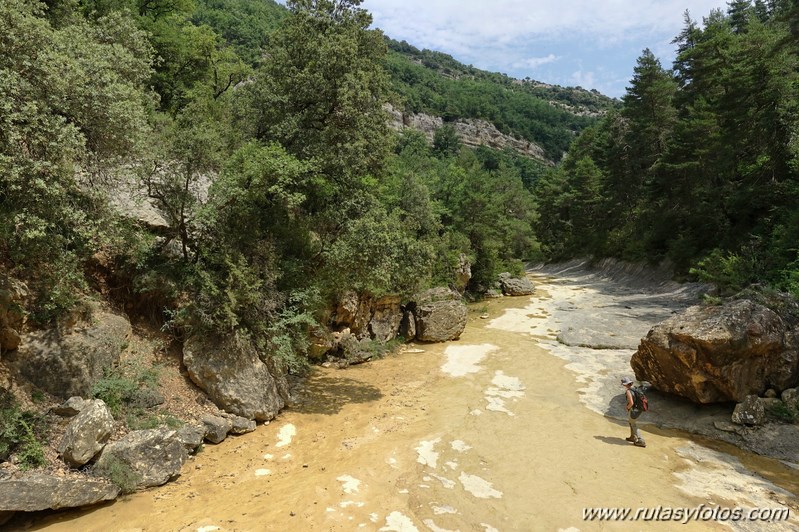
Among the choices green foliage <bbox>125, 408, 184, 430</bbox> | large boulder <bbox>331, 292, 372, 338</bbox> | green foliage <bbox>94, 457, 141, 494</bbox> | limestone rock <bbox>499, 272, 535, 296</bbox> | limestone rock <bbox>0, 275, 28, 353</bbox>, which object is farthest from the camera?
limestone rock <bbox>499, 272, 535, 296</bbox>

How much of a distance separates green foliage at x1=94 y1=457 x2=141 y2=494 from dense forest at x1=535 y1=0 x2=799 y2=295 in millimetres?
18491

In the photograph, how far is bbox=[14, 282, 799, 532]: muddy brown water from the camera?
710cm

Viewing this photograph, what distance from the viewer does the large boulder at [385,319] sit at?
66.5 feet

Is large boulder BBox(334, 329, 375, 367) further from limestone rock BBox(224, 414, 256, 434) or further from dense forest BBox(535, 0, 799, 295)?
dense forest BBox(535, 0, 799, 295)

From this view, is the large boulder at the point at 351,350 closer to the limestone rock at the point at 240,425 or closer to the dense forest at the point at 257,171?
the dense forest at the point at 257,171

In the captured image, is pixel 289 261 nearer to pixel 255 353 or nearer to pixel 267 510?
pixel 255 353

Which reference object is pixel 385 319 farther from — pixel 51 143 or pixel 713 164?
pixel 713 164

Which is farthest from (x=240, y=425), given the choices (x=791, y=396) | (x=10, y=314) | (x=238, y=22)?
(x=238, y=22)

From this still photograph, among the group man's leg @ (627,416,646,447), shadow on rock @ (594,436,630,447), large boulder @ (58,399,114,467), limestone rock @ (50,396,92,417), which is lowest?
shadow on rock @ (594,436,630,447)

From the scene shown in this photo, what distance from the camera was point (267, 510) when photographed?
733 cm

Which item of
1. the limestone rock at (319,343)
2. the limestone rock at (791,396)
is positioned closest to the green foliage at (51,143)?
the limestone rock at (319,343)

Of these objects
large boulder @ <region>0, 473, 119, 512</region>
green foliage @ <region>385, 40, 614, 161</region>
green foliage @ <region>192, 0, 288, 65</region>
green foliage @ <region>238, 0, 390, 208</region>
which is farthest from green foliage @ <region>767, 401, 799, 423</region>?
green foliage @ <region>385, 40, 614, 161</region>

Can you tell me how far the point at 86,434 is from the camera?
779 centimetres

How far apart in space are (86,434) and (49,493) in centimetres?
120
